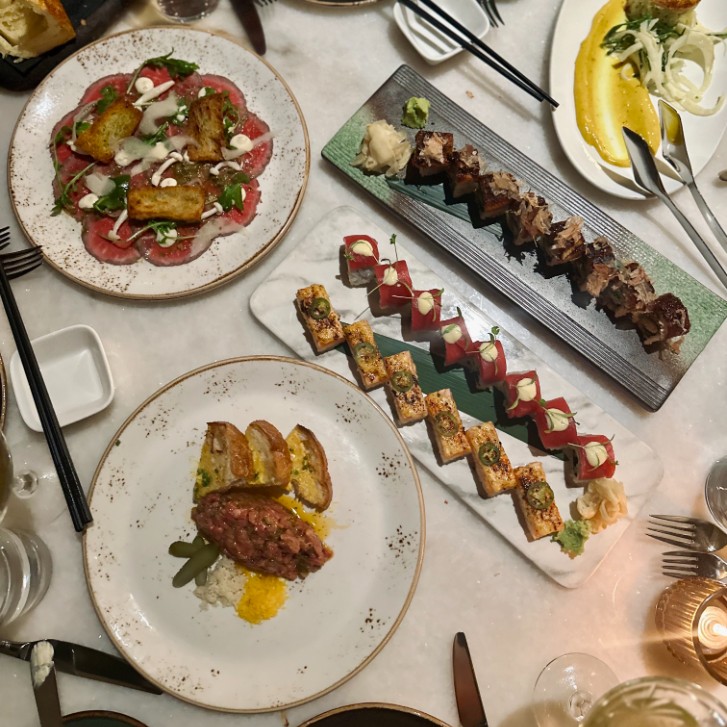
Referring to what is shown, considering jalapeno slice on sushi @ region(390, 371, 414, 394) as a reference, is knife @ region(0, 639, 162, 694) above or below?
below

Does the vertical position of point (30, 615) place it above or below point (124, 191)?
below

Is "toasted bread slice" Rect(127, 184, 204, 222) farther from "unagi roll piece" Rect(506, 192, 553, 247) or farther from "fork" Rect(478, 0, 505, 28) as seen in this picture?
"fork" Rect(478, 0, 505, 28)

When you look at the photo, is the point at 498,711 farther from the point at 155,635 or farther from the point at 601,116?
the point at 601,116

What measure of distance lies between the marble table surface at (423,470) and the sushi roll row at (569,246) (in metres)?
0.26

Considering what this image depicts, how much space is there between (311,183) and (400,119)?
49 cm

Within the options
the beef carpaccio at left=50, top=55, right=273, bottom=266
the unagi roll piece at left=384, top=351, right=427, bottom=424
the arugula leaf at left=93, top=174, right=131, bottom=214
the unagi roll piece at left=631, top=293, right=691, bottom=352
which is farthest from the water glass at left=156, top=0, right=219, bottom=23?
the unagi roll piece at left=631, top=293, right=691, bottom=352

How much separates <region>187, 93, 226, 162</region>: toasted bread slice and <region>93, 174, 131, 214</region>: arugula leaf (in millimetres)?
303

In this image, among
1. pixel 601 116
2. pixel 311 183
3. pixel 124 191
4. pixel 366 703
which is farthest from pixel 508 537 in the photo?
pixel 124 191

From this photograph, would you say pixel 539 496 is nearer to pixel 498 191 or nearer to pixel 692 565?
pixel 692 565

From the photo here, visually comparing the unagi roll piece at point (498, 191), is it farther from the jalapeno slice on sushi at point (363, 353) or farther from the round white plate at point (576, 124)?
the jalapeno slice on sushi at point (363, 353)

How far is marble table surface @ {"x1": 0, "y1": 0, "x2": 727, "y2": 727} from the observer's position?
245cm

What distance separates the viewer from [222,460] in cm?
242

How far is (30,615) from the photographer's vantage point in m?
2.43

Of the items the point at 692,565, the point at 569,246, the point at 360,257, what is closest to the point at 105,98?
the point at 360,257
